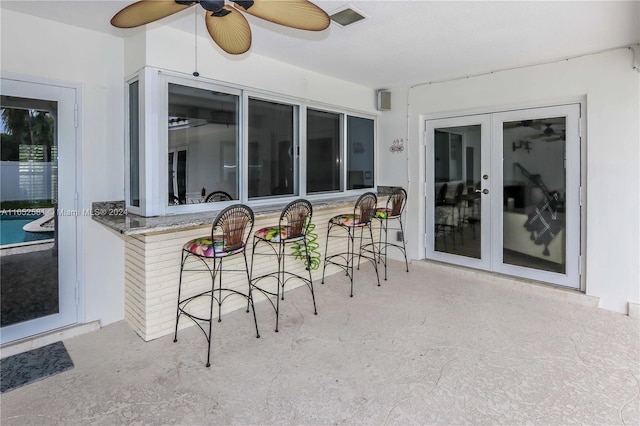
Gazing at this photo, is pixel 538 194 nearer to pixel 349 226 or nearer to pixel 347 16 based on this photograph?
pixel 349 226

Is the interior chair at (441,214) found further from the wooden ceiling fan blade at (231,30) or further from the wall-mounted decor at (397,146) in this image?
the wooden ceiling fan blade at (231,30)

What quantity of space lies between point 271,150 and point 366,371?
2.44m

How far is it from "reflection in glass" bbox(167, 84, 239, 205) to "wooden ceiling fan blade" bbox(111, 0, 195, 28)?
1.06m

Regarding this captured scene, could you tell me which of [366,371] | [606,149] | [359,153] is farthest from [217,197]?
[606,149]

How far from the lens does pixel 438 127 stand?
15.7 feet

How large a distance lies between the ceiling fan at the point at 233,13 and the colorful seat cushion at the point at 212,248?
4.72 ft

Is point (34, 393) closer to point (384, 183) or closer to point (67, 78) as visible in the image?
point (67, 78)

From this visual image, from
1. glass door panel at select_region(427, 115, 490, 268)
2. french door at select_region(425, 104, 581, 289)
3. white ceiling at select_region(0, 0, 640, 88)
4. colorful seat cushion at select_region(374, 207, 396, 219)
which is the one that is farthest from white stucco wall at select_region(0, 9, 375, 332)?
french door at select_region(425, 104, 581, 289)

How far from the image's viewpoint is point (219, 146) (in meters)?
3.39

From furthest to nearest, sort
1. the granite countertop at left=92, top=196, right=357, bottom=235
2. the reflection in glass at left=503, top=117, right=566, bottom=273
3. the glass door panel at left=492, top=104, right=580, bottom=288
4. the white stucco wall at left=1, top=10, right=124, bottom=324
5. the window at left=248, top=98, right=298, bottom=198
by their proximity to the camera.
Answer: the reflection in glass at left=503, top=117, right=566, bottom=273
the glass door panel at left=492, top=104, right=580, bottom=288
the window at left=248, top=98, right=298, bottom=198
the white stucco wall at left=1, top=10, right=124, bottom=324
the granite countertop at left=92, top=196, right=357, bottom=235

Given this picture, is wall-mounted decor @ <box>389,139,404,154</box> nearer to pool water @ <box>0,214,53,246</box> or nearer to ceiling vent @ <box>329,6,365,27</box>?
ceiling vent @ <box>329,6,365,27</box>

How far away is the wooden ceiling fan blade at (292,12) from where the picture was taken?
1.74 meters

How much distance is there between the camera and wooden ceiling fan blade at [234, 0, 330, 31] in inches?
68.4

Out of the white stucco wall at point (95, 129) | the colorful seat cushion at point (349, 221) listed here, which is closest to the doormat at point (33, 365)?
the white stucco wall at point (95, 129)
